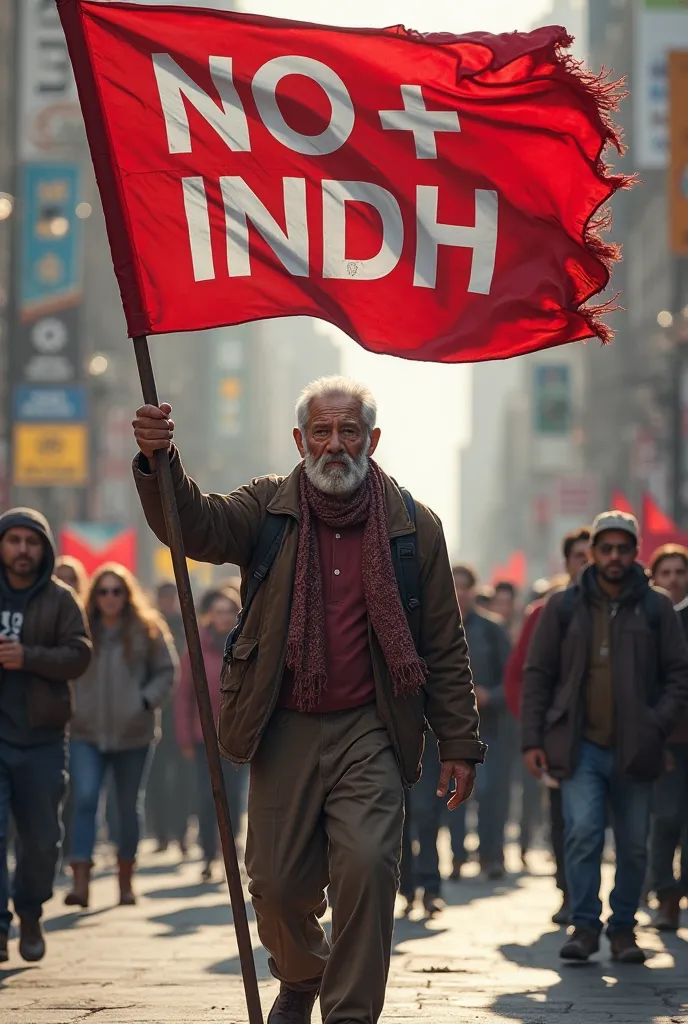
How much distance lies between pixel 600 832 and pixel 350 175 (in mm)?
3644

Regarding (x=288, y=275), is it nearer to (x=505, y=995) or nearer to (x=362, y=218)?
(x=362, y=218)

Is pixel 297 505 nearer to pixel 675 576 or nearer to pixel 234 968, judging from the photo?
pixel 234 968

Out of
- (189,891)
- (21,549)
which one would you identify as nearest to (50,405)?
(189,891)

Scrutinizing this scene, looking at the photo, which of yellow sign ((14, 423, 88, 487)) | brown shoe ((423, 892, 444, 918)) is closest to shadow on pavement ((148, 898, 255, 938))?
brown shoe ((423, 892, 444, 918))

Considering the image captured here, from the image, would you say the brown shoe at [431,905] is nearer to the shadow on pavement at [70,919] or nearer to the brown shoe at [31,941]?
the shadow on pavement at [70,919]

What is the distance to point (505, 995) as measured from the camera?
8.33 metres

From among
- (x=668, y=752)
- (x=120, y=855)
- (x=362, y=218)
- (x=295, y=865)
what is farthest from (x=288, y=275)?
(x=120, y=855)

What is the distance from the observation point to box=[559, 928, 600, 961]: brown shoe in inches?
369

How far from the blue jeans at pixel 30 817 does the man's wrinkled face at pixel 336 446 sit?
338 centimetres

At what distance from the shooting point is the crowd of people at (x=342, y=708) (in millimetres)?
6418

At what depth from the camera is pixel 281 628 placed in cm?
645

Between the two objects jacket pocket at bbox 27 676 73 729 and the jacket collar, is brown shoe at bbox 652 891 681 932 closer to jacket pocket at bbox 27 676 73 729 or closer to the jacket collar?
jacket pocket at bbox 27 676 73 729

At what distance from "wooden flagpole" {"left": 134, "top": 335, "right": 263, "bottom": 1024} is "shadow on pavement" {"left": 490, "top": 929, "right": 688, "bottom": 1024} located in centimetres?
169

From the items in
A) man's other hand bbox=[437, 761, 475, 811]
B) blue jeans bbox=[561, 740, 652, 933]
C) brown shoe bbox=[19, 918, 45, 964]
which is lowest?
brown shoe bbox=[19, 918, 45, 964]
